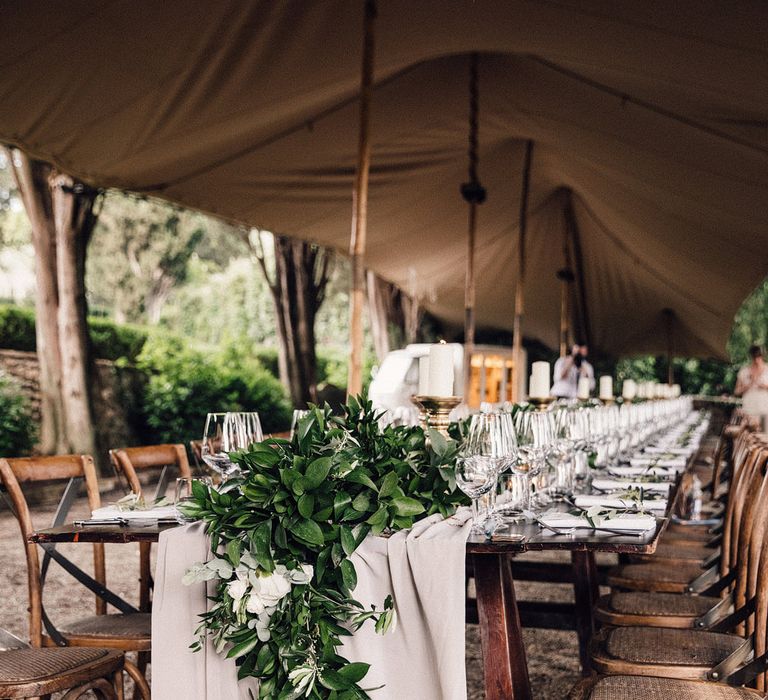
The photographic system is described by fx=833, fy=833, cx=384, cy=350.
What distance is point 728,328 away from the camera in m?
A: 10.5

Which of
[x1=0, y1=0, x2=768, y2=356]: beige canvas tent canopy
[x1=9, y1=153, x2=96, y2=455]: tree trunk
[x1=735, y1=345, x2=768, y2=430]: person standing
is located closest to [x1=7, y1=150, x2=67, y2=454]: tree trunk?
[x1=9, y1=153, x2=96, y2=455]: tree trunk

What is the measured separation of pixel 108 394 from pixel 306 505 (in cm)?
818

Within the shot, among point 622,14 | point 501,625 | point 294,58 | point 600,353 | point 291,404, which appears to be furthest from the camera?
point 600,353

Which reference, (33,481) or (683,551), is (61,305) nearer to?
(33,481)

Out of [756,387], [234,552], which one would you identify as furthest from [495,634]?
[756,387]

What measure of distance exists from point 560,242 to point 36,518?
21.7 feet

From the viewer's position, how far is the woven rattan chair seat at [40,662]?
72.4 inches

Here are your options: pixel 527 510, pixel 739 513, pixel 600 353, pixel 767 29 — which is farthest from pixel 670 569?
pixel 600 353

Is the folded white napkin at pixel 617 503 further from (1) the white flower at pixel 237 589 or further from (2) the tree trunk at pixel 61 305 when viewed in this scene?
(2) the tree trunk at pixel 61 305

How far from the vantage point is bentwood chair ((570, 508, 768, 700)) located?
1832 mm

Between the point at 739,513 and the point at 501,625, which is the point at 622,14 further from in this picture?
the point at 501,625

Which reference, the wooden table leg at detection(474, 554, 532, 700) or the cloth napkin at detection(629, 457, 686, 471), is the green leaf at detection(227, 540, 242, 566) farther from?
the cloth napkin at detection(629, 457, 686, 471)

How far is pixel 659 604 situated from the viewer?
8.52 ft

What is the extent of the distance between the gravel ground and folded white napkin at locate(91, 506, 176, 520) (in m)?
1.51
